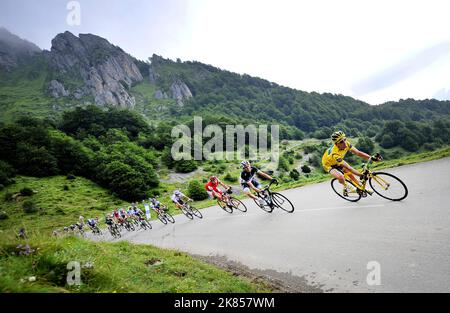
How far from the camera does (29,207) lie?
160ft

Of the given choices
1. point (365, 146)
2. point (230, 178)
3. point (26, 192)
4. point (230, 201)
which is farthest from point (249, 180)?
point (365, 146)

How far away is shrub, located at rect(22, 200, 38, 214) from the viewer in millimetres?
48438

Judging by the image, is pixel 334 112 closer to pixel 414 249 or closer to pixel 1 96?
pixel 414 249

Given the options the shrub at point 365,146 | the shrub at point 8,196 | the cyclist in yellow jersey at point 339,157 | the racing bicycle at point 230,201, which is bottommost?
the shrub at point 8,196

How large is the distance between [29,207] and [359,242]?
58.6 m

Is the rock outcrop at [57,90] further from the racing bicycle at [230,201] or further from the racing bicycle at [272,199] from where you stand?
the racing bicycle at [272,199]

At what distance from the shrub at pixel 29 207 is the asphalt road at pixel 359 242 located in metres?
51.4

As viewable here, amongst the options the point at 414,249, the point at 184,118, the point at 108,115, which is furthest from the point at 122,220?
the point at 184,118

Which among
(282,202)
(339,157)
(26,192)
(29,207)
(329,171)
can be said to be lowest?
(29,207)

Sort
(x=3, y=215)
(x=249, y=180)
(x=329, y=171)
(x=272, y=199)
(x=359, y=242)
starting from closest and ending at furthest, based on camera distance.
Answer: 1. (x=359, y=242)
2. (x=329, y=171)
3. (x=272, y=199)
4. (x=249, y=180)
5. (x=3, y=215)

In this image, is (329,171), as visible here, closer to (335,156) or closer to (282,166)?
(335,156)

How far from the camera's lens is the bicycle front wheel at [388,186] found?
7684mm

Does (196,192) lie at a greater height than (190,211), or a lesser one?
lesser

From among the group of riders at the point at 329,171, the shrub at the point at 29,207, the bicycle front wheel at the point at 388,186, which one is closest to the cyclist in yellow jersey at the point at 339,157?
the group of riders at the point at 329,171
